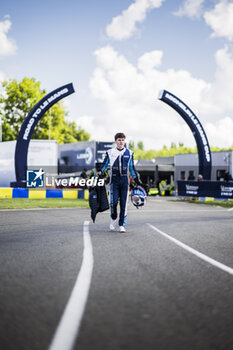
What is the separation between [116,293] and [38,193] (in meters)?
16.1

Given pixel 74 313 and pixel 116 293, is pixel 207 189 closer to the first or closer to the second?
pixel 116 293

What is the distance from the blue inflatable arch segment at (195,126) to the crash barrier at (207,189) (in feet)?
3.41

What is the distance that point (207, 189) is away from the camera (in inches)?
819

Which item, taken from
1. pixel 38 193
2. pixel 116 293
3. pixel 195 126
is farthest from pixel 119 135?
pixel 195 126

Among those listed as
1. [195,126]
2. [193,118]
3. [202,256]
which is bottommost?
[202,256]

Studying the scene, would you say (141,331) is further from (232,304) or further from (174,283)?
(174,283)

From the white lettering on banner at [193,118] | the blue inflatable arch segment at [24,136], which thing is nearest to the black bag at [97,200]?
the blue inflatable arch segment at [24,136]

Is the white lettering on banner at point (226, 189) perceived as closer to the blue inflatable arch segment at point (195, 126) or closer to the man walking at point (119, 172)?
the blue inflatable arch segment at point (195, 126)

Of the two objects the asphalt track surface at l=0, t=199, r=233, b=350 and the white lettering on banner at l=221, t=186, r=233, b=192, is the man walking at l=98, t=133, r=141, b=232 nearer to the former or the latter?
the asphalt track surface at l=0, t=199, r=233, b=350

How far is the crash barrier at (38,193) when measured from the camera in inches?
711

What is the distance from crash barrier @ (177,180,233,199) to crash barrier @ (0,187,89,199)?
19.2ft

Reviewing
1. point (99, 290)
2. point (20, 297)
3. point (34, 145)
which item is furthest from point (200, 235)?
point (34, 145)

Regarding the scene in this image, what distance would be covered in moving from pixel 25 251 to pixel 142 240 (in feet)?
6.66

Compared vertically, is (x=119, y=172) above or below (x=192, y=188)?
above
